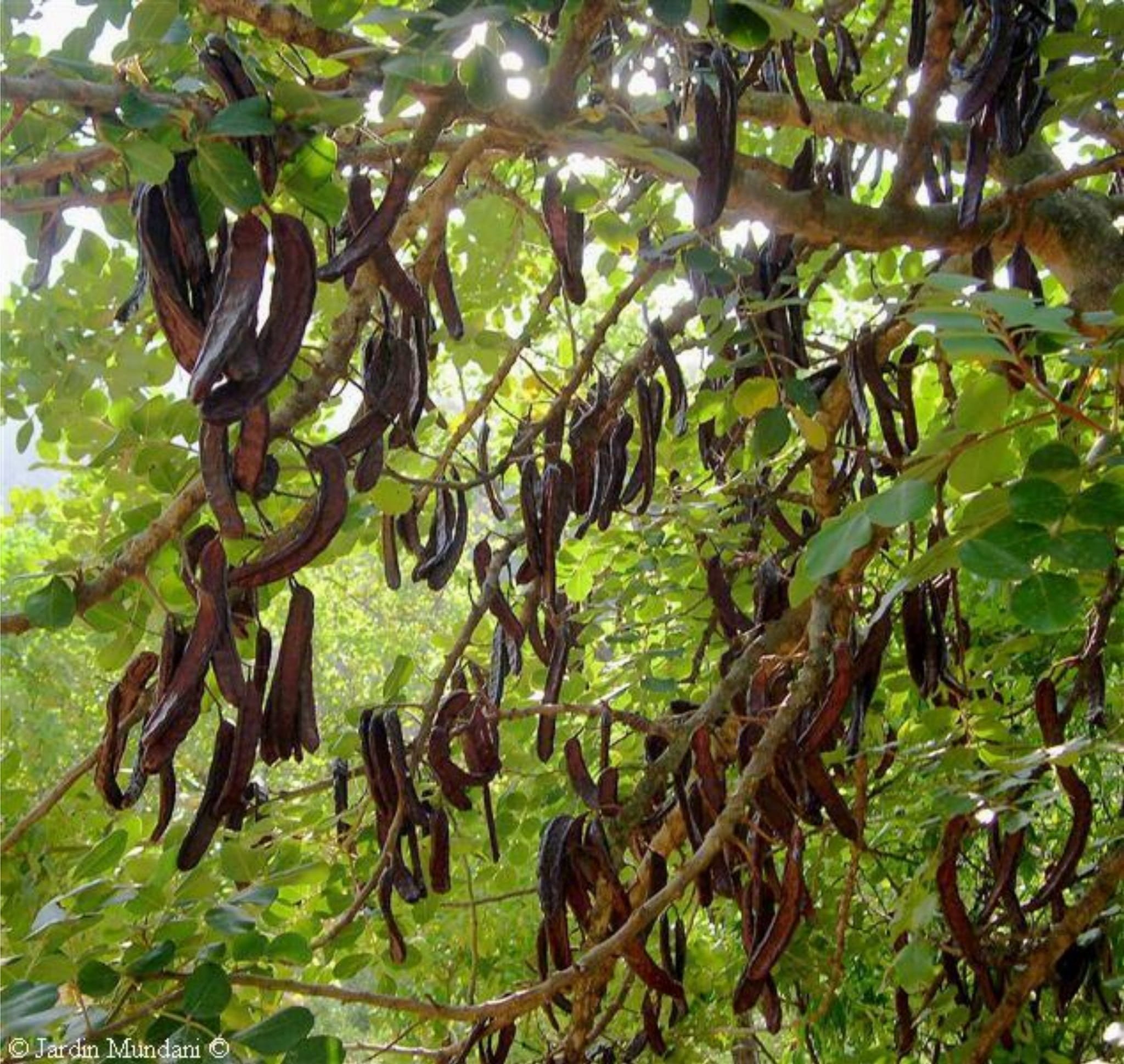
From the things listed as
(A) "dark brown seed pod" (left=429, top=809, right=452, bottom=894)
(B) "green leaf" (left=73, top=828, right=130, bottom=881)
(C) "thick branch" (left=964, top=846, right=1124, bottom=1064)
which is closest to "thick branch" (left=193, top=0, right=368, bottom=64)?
(B) "green leaf" (left=73, top=828, right=130, bottom=881)

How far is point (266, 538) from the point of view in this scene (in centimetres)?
118

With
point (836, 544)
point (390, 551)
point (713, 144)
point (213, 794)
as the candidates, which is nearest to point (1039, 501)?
point (836, 544)

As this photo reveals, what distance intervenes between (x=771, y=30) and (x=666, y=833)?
1.11 meters

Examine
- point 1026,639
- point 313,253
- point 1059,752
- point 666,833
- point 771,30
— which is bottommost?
point 666,833

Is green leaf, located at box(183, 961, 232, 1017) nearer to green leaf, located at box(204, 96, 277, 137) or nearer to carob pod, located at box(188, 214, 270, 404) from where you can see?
carob pod, located at box(188, 214, 270, 404)

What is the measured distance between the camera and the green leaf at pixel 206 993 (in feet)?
3.59

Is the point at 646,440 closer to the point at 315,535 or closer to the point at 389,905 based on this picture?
the point at 389,905

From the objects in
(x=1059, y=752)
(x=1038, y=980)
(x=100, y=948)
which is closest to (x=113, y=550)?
(x=100, y=948)

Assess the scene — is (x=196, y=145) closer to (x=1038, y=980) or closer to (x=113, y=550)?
(x=113, y=550)

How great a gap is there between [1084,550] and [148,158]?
0.68 metres

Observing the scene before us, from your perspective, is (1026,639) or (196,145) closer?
(196,145)

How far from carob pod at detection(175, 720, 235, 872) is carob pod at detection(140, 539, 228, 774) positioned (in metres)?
0.10

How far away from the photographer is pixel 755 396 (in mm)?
1534

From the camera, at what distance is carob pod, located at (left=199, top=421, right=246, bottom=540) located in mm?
981
